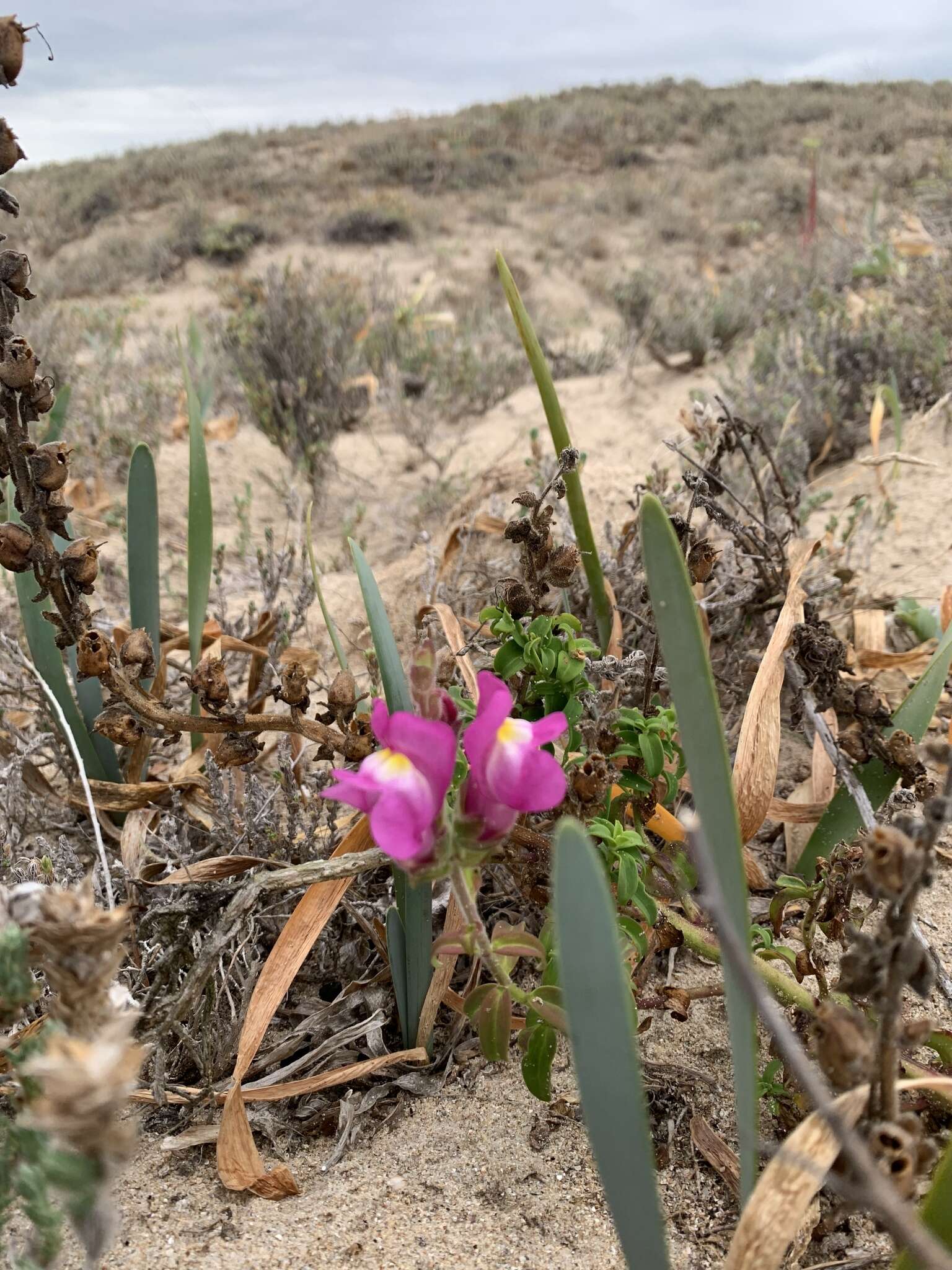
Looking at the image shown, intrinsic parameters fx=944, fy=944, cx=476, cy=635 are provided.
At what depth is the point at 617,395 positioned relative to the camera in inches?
209

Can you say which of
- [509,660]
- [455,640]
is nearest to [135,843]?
[455,640]

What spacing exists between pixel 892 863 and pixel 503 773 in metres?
0.32

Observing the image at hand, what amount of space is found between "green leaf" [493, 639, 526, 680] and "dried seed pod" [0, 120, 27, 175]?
0.84 meters

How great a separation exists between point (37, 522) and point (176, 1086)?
772 millimetres

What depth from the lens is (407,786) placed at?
0.80 metres

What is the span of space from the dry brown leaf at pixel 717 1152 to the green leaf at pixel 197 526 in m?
1.03

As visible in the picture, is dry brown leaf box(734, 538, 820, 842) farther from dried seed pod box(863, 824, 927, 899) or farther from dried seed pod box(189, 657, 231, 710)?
dried seed pod box(189, 657, 231, 710)

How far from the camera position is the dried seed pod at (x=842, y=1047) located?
0.74 metres

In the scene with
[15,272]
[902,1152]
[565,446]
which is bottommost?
[902,1152]

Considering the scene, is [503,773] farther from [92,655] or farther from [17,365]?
[17,365]

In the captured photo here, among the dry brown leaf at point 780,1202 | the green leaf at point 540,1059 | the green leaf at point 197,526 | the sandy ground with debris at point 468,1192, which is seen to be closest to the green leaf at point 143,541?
the green leaf at point 197,526

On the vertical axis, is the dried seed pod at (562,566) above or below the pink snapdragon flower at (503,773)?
above

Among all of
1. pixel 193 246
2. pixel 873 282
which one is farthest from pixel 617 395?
pixel 193 246

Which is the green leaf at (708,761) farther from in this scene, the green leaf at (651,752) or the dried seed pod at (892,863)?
the green leaf at (651,752)
